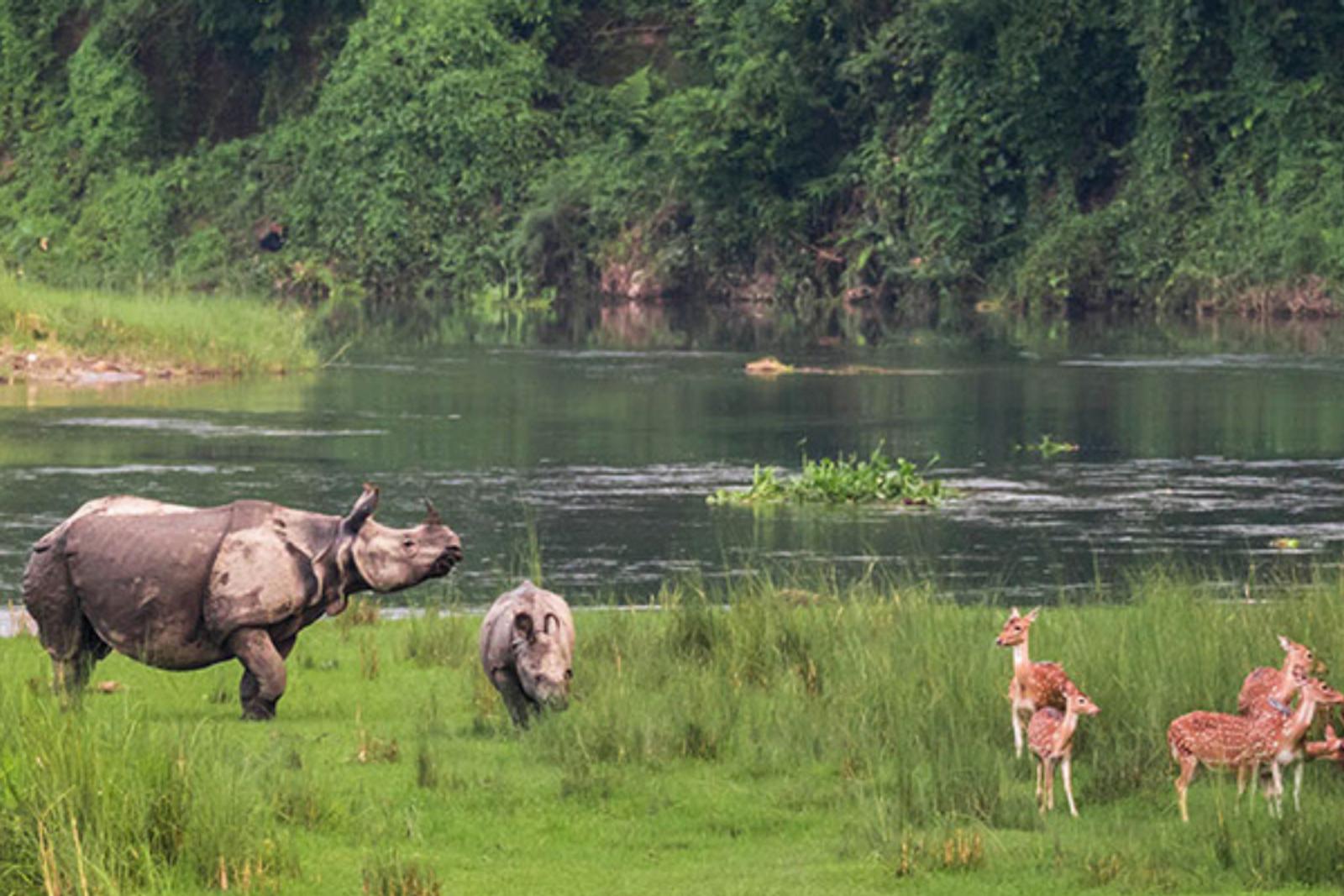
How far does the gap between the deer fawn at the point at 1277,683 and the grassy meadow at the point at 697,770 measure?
1.19 ft

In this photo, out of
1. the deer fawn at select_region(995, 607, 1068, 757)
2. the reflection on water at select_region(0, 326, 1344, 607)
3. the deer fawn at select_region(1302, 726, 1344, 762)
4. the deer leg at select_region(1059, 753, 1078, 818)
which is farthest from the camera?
the reflection on water at select_region(0, 326, 1344, 607)

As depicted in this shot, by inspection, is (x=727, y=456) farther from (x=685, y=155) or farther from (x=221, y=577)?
(x=685, y=155)

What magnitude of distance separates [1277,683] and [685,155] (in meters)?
48.3

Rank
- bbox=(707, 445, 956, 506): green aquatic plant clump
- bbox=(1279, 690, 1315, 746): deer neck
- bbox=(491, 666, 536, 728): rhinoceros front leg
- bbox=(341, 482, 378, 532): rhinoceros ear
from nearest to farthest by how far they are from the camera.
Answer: bbox=(1279, 690, 1315, 746): deer neck, bbox=(491, 666, 536, 728): rhinoceros front leg, bbox=(341, 482, 378, 532): rhinoceros ear, bbox=(707, 445, 956, 506): green aquatic plant clump

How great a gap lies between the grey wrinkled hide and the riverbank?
1025 inches

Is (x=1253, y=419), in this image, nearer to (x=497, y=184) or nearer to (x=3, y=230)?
(x=497, y=184)

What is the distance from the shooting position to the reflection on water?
66.1 ft

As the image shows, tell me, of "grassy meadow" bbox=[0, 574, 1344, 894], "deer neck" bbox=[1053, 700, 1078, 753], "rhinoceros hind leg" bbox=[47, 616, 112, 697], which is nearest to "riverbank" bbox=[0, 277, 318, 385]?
"grassy meadow" bbox=[0, 574, 1344, 894]

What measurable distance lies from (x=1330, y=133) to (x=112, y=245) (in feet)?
107

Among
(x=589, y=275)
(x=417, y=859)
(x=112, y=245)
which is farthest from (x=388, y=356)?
(x=417, y=859)

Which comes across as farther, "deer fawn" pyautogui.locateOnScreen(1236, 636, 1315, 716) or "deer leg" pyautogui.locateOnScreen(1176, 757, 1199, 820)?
"deer leg" pyautogui.locateOnScreen(1176, 757, 1199, 820)

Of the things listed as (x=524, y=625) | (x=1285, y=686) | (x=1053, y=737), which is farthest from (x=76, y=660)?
(x=1285, y=686)

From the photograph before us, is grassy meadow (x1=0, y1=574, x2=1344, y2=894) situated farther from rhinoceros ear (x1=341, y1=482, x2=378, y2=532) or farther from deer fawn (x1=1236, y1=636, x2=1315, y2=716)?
rhinoceros ear (x1=341, y1=482, x2=378, y2=532)

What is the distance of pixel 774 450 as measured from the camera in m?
27.9
